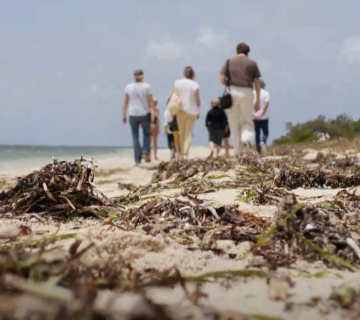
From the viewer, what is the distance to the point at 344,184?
358cm

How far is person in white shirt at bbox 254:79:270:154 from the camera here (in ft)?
32.0

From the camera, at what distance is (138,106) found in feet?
30.0

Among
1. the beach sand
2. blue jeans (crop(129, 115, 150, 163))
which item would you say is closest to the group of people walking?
blue jeans (crop(129, 115, 150, 163))

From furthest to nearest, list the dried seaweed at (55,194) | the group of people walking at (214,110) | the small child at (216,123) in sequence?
1. the small child at (216,123)
2. the group of people walking at (214,110)
3. the dried seaweed at (55,194)

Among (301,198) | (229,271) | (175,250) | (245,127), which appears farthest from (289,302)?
(245,127)

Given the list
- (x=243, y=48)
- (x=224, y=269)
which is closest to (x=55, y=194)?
(x=224, y=269)

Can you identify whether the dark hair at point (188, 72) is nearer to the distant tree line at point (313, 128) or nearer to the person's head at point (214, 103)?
the person's head at point (214, 103)

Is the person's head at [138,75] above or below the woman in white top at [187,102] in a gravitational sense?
above

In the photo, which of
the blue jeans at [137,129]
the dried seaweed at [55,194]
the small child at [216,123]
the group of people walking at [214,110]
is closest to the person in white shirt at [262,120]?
the group of people walking at [214,110]

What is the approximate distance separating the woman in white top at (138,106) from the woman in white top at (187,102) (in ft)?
1.88

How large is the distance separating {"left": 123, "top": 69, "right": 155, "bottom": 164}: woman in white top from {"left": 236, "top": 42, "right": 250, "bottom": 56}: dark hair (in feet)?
6.90

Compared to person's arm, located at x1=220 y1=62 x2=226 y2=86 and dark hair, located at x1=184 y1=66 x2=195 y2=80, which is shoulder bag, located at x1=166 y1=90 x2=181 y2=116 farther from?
person's arm, located at x1=220 y1=62 x2=226 y2=86

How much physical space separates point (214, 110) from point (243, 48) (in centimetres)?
323

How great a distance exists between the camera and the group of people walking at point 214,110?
7.68 m
